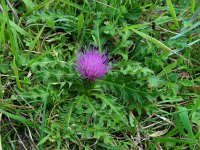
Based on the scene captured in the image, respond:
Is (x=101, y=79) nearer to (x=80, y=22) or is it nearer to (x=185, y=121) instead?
(x=80, y=22)

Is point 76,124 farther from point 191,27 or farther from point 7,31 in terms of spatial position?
point 191,27

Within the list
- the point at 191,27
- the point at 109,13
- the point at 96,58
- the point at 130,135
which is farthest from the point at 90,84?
the point at 191,27

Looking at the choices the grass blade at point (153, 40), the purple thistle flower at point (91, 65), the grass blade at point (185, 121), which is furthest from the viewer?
the grass blade at point (153, 40)

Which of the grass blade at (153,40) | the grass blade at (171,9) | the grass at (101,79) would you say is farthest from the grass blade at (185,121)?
the grass blade at (171,9)

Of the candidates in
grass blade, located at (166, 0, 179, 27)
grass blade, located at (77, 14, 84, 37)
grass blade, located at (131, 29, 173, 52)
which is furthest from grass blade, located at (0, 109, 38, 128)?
grass blade, located at (166, 0, 179, 27)

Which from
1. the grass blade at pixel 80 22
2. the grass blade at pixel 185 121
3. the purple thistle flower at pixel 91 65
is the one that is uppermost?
the grass blade at pixel 80 22

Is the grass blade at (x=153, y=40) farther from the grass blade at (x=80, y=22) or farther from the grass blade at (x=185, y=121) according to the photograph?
→ the grass blade at (x=185, y=121)

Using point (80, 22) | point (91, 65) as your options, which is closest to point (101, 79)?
point (91, 65)
